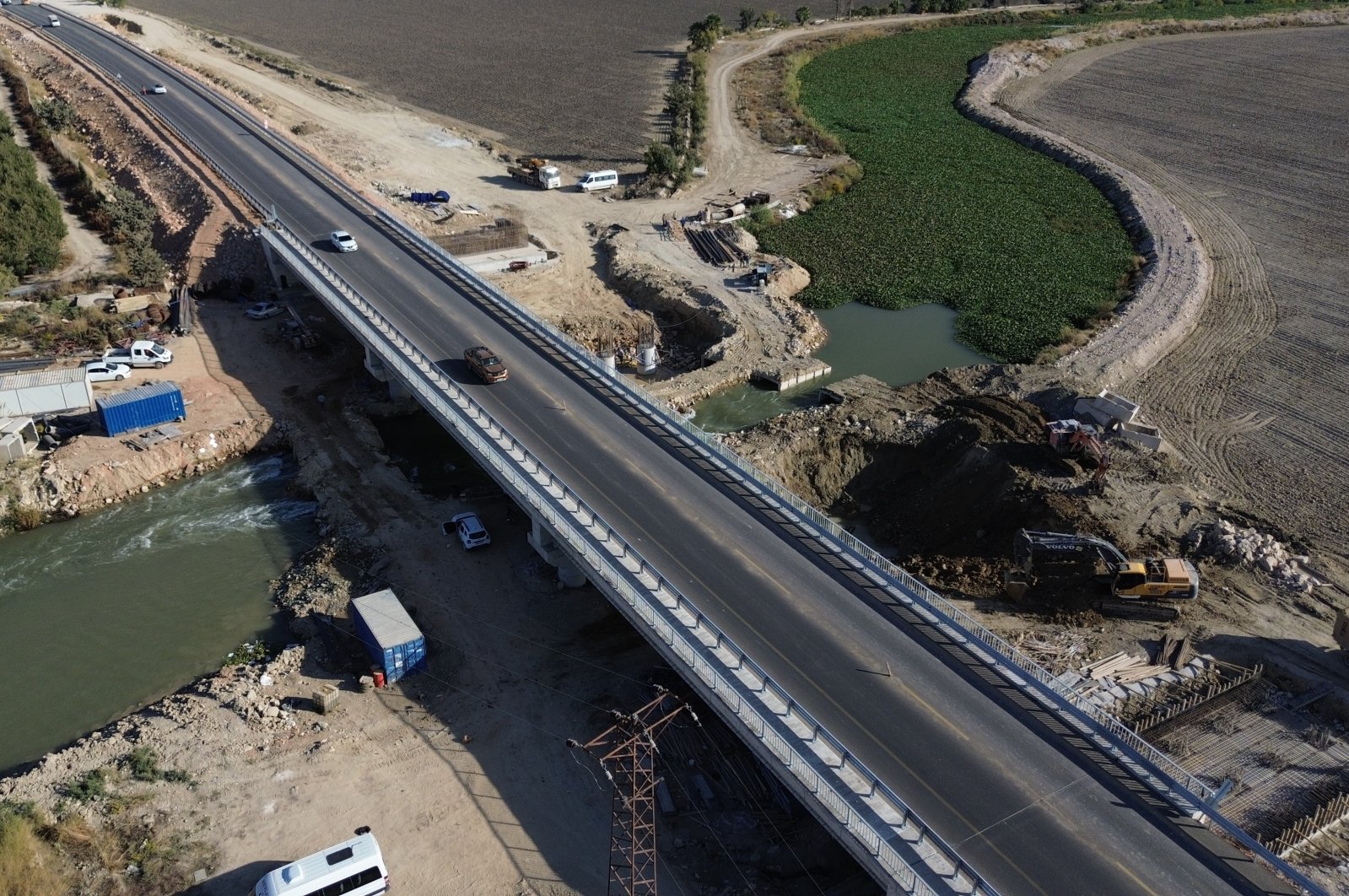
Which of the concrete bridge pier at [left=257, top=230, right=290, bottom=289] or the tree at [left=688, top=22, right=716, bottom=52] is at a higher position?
the tree at [left=688, top=22, right=716, bottom=52]

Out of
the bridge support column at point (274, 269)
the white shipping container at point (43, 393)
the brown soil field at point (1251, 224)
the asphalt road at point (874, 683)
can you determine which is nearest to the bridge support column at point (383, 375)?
the asphalt road at point (874, 683)

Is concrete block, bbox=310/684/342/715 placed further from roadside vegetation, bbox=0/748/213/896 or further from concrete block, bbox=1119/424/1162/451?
concrete block, bbox=1119/424/1162/451

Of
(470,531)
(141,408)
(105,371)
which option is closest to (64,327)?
(105,371)

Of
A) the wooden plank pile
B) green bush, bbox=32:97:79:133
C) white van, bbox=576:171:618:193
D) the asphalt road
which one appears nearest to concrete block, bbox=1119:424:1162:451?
the asphalt road

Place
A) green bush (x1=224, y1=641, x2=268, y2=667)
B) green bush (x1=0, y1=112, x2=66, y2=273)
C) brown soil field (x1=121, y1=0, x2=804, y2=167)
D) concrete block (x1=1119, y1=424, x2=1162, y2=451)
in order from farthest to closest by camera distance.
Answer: brown soil field (x1=121, y1=0, x2=804, y2=167)
green bush (x1=0, y1=112, x2=66, y2=273)
concrete block (x1=1119, y1=424, x2=1162, y2=451)
green bush (x1=224, y1=641, x2=268, y2=667)

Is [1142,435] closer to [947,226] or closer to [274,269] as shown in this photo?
[947,226]
